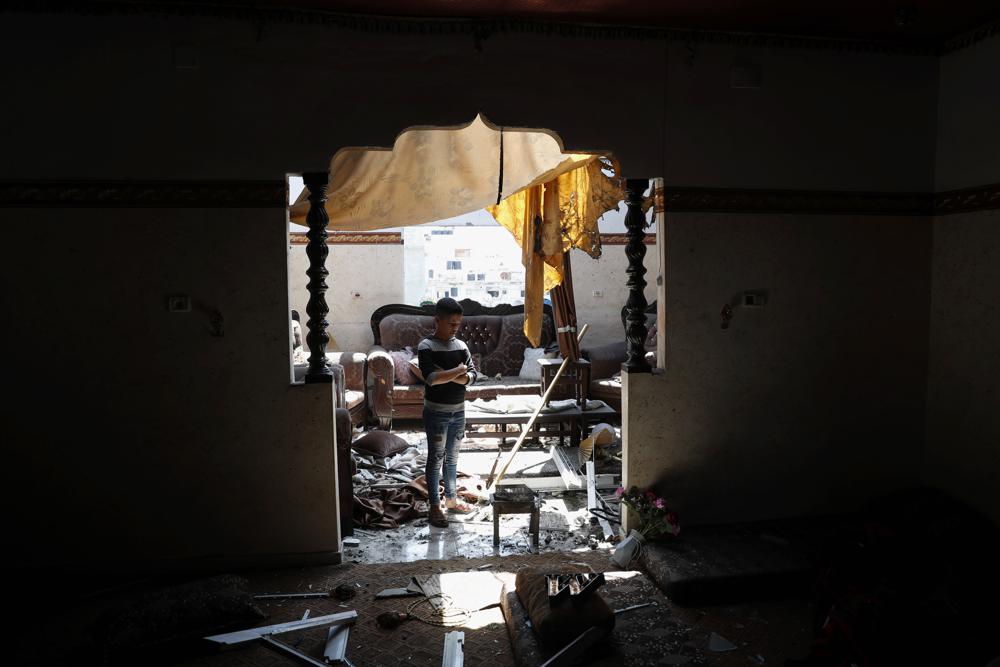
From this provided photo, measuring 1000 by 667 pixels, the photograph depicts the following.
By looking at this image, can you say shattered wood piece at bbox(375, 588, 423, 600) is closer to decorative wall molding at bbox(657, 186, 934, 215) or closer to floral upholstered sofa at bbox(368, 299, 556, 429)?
decorative wall molding at bbox(657, 186, 934, 215)

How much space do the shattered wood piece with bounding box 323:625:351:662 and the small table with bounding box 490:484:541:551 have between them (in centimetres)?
126

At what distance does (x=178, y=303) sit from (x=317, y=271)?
0.76m

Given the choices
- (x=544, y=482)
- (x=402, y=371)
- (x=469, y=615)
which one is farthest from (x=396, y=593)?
(x=402, y=371)

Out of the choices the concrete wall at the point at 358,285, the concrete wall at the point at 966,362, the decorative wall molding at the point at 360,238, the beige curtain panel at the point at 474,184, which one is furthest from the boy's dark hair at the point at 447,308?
the decorative wall molding at the point at 360,238

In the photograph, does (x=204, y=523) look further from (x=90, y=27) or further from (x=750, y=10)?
(x=750, y=10)

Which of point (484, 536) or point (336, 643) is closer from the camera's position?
point (336, 643)

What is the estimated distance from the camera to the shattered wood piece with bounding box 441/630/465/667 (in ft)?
10.3

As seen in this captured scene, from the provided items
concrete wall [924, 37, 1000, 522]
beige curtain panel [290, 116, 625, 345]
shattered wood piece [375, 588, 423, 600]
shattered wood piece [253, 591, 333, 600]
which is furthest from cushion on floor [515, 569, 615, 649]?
beige curtain panel [290, 116, 625, 345]

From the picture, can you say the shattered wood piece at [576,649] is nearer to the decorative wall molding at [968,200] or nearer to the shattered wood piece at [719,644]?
the shattered wood piece at [719,644]

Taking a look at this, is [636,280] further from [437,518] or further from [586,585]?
[437,518]

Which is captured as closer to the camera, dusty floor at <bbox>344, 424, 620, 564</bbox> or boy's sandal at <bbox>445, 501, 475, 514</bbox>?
dusty floor at <bbox>344, 424, 620, 564</bbox>

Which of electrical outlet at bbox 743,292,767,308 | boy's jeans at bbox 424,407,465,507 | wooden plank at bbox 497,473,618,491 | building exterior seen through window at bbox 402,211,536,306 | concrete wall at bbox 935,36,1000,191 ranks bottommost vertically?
wooden plank at bbox 497,473,618,491

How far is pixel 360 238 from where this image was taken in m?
9.66

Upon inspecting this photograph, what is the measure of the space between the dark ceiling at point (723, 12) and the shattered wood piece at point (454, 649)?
321 centimetres
